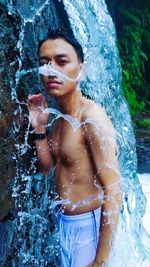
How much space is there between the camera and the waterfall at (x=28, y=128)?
3184mm

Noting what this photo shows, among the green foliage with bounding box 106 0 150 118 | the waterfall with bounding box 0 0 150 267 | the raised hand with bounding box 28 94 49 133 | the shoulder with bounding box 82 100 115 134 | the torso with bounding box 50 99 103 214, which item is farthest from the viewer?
the green foliage with bounding box 106 0 150 118

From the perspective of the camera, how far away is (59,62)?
233 cm

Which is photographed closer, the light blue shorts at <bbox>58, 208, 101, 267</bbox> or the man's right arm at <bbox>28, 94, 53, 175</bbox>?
the light blue shorts at <bbox>58, 208, 101, 267</bbox>

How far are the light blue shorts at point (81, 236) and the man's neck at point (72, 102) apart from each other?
0.52m

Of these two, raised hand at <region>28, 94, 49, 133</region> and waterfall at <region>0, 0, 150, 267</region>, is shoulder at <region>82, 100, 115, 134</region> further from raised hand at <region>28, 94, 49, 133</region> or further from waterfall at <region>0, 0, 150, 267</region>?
waterfall at <region>0, 0, 150, 267</region>

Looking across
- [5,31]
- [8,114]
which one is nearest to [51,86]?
[8,114]

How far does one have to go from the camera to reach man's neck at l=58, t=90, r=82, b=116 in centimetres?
239

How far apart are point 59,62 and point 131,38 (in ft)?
23.8

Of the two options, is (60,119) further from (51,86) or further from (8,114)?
(8,114)

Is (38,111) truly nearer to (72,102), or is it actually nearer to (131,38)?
(72,102)

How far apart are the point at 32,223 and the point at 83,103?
1653 millimetres

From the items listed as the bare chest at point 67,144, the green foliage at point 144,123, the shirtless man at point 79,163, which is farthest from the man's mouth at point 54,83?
the green foliage at point 144,123

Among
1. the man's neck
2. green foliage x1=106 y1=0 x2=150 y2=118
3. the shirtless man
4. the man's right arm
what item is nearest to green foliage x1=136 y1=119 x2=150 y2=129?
green foliage x1=106 y1=0 x2=150 y2=118

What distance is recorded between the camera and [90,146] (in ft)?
7.60
